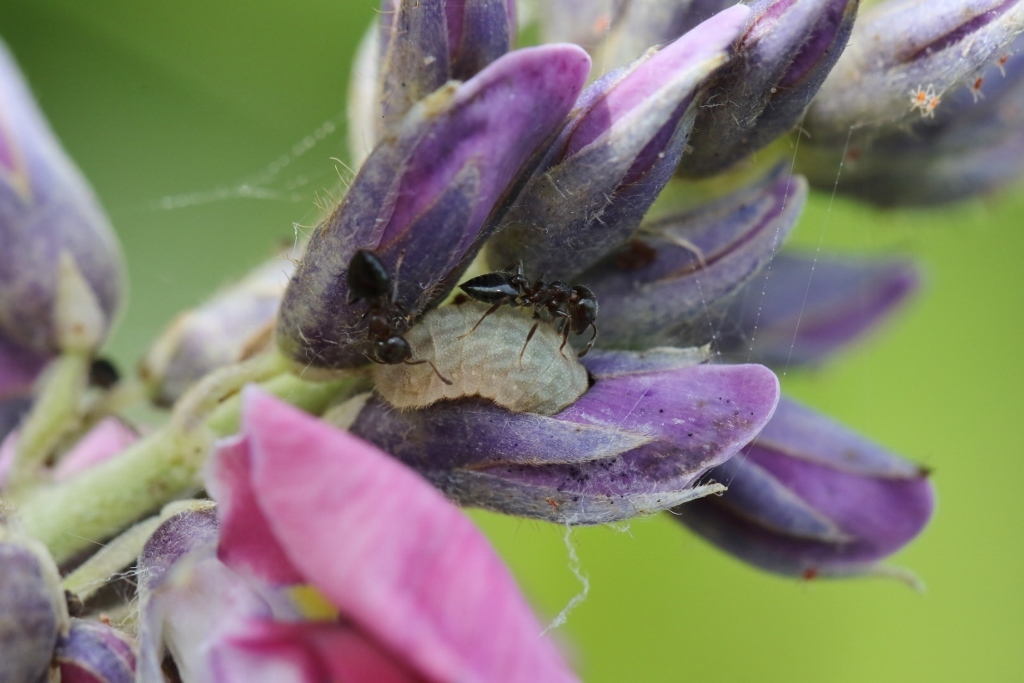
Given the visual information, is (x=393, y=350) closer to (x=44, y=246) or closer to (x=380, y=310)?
(x=380, y=310)

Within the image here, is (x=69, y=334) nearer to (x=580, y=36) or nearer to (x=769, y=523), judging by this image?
(x=580, y=36)

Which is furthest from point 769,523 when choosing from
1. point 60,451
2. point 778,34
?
point 60,451

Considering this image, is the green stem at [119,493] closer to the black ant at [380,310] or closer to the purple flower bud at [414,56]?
the black ant at [380,310]

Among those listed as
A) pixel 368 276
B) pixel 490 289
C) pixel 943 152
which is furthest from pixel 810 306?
pixel 368 276

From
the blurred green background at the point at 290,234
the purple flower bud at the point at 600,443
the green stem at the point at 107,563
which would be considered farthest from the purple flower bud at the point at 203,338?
the blurred green background at the point at 290,234

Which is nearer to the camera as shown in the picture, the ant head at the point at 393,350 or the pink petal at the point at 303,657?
the pink petal at the point at 303,657

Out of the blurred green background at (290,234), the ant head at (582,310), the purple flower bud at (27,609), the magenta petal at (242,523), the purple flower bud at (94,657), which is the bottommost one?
the blurred green background at (290,234)

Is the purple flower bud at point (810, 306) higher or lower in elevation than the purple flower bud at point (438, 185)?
lower
